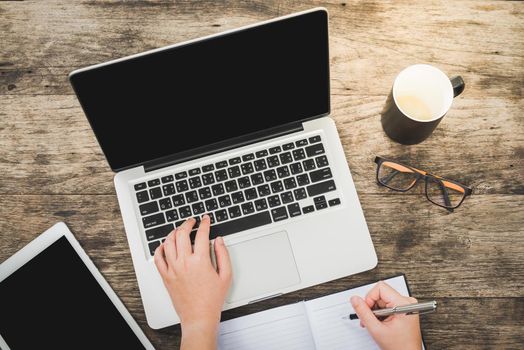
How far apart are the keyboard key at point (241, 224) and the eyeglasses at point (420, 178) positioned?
10.7 inches

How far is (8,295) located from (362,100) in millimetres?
846

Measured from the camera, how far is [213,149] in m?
0.92

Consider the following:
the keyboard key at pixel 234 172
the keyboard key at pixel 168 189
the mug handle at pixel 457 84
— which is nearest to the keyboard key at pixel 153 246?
the keyboard key at pixel 168 189

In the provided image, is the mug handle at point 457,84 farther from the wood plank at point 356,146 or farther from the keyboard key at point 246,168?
the keyboard key at point 246,168

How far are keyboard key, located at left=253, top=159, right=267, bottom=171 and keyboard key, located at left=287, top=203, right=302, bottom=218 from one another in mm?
97

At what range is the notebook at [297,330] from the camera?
909mm

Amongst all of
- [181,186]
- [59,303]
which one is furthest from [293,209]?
[59,303]

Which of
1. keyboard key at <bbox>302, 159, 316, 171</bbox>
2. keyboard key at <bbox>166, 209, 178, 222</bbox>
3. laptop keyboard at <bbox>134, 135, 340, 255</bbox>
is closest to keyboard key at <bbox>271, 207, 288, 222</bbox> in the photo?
laptop keyboard at <bbox>134, 135, 340, 255</bbox>

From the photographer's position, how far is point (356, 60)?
100 cm

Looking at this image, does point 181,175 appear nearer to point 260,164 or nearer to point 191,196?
point 191,196

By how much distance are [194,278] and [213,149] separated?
0.88 ft

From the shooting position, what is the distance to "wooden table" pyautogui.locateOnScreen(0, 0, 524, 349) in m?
0.95

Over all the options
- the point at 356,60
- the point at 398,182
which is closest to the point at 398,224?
the point at 398,182

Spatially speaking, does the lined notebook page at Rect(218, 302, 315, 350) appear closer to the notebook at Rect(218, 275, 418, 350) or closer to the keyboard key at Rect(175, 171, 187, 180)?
the notebook at Rect(218, 275, 418, 350)
